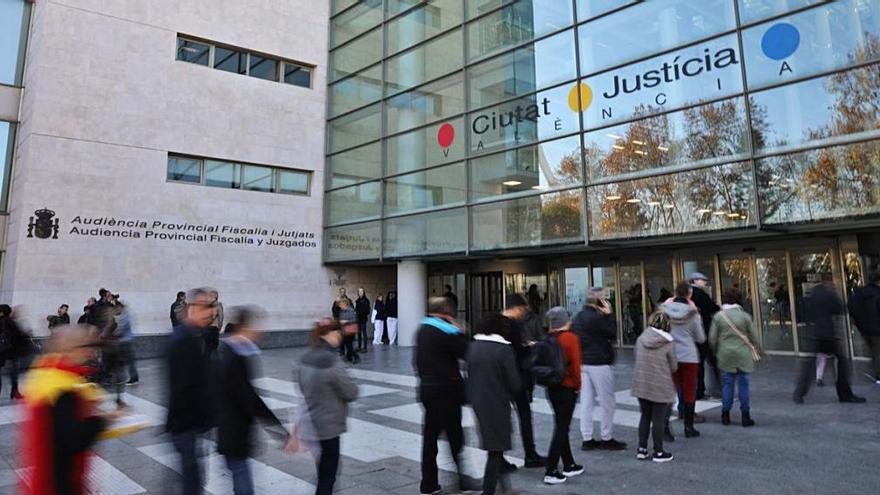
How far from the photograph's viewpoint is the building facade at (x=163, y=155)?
15891mm

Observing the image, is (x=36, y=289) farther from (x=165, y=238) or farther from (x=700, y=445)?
(x=700, y=445)

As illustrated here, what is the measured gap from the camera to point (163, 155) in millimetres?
17734

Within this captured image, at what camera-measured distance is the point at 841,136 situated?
34.7 feet

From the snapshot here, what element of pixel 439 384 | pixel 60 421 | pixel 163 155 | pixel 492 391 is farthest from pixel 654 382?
pixel 163 155

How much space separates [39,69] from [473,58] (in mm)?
12325

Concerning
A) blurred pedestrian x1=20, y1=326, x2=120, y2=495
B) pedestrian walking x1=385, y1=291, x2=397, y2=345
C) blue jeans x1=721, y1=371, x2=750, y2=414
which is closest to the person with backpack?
blue jeans x1=721, y1=371, x2=750, y2=414

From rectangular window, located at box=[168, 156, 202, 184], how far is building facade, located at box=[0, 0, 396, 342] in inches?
1.6

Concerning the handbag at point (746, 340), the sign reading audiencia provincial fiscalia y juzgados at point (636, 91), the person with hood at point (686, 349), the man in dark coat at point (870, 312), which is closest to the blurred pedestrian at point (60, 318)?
the sign reading audiencia provincial fiscalia y juzgados at point (636, 91)

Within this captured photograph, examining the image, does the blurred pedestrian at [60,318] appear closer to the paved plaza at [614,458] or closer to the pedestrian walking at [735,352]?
the paved plaza at [614,458]

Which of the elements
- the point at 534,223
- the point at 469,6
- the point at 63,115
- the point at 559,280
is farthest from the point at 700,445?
the point at 63,115

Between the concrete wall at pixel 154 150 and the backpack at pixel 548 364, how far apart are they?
15199 millimetres

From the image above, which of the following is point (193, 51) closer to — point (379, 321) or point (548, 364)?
point (379, 321)

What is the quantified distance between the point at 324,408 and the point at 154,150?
1629 centimetres

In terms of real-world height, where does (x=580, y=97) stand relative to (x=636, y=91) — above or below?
above
